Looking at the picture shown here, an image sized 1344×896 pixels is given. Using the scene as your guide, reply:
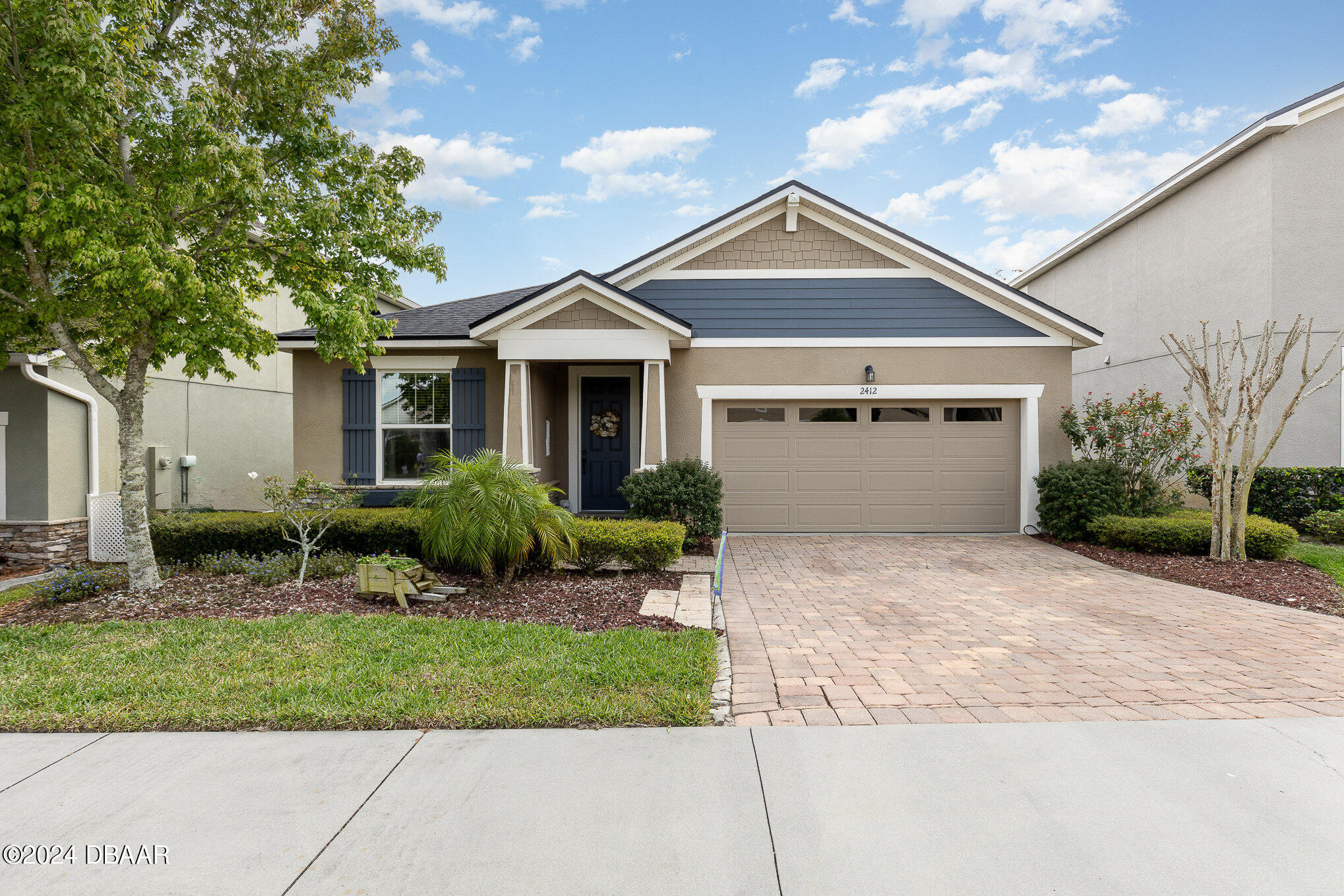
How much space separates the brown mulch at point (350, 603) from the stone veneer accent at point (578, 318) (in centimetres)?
426

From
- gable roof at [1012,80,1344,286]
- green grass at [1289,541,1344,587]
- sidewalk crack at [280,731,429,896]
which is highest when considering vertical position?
gable roof at [1012,80,1344,286]

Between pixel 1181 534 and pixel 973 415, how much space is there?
3.51m

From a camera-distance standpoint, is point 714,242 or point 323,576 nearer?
point 323,576

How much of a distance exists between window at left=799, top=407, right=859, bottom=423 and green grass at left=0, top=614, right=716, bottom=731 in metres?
6.79

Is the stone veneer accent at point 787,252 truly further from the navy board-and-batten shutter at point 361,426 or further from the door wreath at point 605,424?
the navy board-and-batten shutter at point 361,426

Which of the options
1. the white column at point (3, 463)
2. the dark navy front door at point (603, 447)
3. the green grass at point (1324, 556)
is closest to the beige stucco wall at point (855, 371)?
the dark navy front door at point (603, 447)

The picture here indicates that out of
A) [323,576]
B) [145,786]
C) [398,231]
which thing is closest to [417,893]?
[145,786]

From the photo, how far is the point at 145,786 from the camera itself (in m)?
3.14

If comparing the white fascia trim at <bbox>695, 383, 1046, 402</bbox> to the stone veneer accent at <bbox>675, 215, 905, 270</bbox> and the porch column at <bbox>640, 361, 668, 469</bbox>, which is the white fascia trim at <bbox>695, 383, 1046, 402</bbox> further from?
the stone veneer accent at <bbox>675, 215, 905, 270</bbox>

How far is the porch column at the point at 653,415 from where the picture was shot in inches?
411

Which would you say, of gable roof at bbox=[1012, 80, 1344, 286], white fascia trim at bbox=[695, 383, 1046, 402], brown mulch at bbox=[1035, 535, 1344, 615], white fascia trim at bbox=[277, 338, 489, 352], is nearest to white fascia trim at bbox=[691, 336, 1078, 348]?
white fascia trim at bbox=[695, 383, 1046, 402]

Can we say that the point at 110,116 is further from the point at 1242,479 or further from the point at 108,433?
the point at 1242,479

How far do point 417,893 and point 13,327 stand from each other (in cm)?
763

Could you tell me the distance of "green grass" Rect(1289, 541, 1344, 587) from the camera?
7.96 metres
